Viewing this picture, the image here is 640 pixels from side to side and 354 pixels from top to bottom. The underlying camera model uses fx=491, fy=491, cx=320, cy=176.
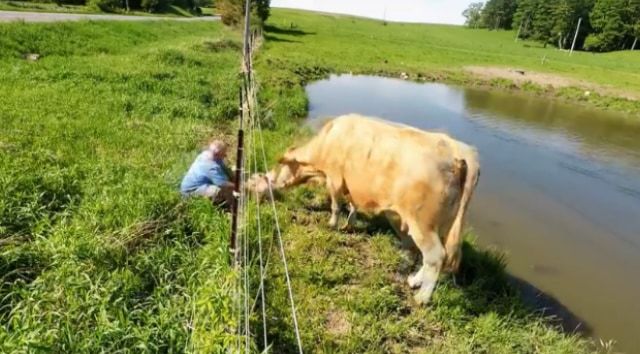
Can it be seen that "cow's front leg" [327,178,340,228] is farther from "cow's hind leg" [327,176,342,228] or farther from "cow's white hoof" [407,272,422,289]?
"cow's white hoof" [407,272,422,289]

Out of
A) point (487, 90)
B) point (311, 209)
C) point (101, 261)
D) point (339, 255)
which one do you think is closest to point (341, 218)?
point (311, 209)

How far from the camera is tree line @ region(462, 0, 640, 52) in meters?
73.1

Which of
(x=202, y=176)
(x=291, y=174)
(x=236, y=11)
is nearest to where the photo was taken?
(x=202, y=176)

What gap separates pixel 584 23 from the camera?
7956 centimetres

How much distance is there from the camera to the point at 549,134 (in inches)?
733

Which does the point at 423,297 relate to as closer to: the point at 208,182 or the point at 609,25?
the point at 208,182

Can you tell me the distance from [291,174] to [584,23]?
287 feet

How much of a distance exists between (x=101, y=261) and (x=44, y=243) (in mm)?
654

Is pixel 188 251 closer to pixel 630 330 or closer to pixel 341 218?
pixel 341 218

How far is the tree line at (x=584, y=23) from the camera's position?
7310cm

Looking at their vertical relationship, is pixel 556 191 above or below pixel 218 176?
below

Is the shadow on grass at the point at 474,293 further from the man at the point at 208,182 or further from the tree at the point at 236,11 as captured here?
the tree at the point at 236,11

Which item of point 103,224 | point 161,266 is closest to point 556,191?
point 161,266

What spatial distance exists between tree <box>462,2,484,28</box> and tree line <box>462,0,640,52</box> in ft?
95.5
